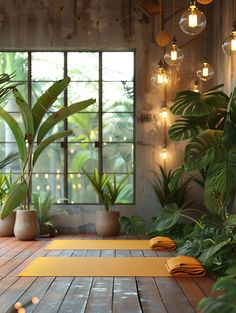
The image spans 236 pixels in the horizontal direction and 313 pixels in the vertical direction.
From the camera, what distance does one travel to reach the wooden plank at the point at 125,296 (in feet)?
10.8

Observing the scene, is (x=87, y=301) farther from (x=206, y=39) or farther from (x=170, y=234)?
(x=206, y=39)

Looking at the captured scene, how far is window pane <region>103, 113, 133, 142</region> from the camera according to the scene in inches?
328

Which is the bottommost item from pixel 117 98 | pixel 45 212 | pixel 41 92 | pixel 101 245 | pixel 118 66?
pixel 101 245

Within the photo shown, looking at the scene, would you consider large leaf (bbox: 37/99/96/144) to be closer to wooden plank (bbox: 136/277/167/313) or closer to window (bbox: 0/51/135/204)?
window (bbox: 0/51/135/204)

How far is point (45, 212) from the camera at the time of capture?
25.6 ft

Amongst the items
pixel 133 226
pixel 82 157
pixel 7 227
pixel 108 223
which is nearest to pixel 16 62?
pixel 82 157

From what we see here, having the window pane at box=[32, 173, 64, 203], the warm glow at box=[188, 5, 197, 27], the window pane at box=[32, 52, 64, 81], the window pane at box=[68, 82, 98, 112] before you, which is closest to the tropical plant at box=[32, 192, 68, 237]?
the window pane at box=[32, 173, 64, 203]

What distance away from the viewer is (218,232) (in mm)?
4602

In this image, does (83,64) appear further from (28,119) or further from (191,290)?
(191,290)

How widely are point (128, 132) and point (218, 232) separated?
13.0 ft

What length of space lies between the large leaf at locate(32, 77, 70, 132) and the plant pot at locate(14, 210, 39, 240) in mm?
1195

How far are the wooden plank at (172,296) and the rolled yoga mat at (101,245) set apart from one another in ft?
6.32

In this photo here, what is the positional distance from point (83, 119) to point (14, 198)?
2284 millimetres

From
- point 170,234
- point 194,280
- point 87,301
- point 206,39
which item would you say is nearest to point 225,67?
point 206,39
